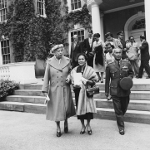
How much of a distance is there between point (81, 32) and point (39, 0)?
4229mm

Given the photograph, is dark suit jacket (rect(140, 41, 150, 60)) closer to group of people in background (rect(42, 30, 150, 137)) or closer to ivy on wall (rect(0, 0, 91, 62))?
group of people in background (rect(42, 30, 150, 137))

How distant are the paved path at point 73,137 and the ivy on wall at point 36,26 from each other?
944 centimetres

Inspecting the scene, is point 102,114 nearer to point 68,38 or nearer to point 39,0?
point 68,38

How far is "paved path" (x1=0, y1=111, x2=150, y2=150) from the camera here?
3643mm

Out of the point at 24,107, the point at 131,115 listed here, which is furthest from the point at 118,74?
the point at 24,107

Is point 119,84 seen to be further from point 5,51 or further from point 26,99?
point 5,51

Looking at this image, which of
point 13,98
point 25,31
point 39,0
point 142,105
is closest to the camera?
point 142,105

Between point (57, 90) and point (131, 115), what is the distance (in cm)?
192

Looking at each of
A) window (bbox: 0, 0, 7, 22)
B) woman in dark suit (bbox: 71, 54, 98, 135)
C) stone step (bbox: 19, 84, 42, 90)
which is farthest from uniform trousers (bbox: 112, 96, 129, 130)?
window (bbox: 0, 0, 7, 22)

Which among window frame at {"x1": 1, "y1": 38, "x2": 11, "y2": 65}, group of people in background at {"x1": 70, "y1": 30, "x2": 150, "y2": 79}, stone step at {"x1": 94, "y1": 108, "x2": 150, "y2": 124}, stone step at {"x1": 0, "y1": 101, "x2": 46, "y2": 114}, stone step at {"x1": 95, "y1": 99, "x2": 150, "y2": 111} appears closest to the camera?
stone step at {"x1": 94, "y1": 108, "x2": 150, "y2": 124}

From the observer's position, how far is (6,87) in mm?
8453

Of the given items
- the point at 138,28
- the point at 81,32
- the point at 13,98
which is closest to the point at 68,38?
the point at 81,32

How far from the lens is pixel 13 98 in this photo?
812 cm

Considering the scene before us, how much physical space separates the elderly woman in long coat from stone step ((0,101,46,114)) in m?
2.40
